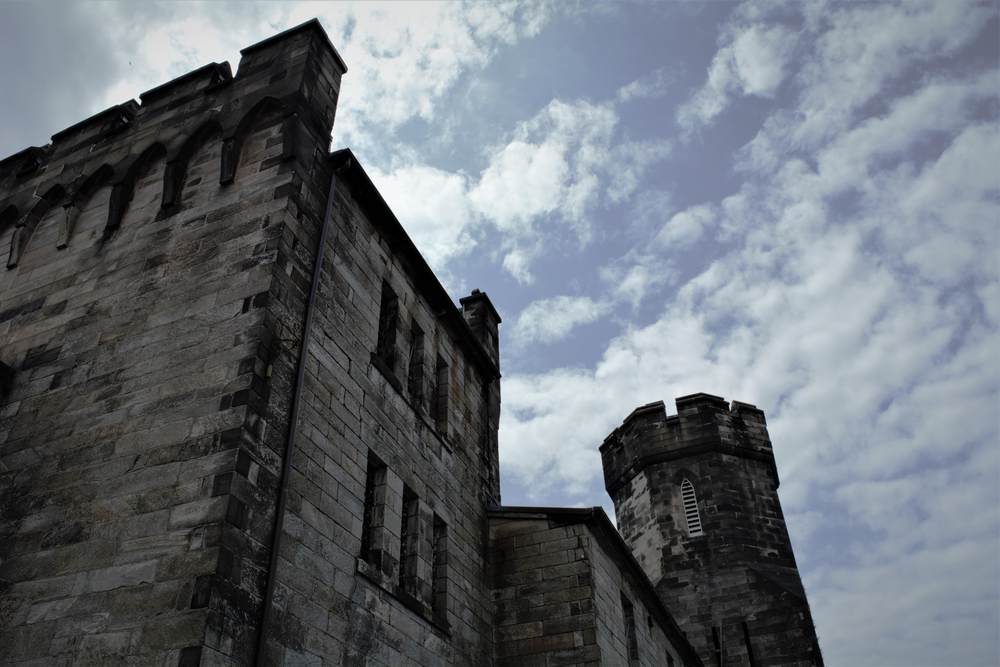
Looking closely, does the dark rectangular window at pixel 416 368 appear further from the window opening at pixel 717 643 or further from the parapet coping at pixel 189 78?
the window opening at pixel 717 643

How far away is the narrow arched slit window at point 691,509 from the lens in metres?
21.3

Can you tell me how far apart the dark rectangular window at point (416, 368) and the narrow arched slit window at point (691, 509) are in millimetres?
13349

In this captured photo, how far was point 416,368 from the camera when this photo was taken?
10.7 meters

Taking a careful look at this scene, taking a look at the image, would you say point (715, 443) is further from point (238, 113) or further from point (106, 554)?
point (106, 554)

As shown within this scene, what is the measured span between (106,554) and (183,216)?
4.05 m

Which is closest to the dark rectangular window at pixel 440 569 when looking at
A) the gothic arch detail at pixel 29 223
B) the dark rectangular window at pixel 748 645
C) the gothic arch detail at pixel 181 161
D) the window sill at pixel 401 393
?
the window sill at pixel 401 393

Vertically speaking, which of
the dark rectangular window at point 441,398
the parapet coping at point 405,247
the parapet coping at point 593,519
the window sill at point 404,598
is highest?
the parapet coping at point 405,247

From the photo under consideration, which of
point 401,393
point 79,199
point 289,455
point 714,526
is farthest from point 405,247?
point 714,526

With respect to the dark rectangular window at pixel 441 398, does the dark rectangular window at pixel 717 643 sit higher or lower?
lower

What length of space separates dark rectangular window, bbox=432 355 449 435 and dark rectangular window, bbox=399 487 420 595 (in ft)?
5.15

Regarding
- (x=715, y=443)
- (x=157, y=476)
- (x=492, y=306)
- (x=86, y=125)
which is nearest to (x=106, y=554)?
(x=157, y=476)

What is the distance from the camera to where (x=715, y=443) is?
22.2 m

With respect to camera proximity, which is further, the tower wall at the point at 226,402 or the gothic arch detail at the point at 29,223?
the gothic arch detail at the point at 29,223

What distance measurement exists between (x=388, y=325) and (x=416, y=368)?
838 millimetres
